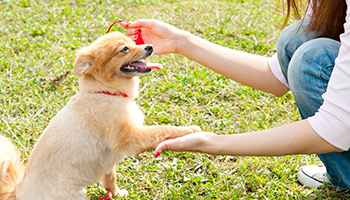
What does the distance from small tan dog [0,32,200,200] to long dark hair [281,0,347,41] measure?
97 centimetres

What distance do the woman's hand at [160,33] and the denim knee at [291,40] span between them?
2.32ft

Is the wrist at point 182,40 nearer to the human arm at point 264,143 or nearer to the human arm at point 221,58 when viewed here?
the human arm at point 221,58

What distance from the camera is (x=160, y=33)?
2654mm

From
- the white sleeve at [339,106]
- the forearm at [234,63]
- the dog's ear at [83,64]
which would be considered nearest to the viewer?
the white sleeve at [339,106]

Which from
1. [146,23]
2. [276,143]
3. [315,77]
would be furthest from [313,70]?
[146,23]

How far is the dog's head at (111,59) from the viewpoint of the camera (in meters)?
2.38

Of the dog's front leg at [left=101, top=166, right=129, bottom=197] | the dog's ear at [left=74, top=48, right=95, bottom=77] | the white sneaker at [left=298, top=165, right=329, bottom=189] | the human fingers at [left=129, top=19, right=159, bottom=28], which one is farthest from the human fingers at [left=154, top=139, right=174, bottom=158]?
the white sneaker at [left=298, top=165, right=329, bottom=189]

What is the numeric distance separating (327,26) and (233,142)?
981mm

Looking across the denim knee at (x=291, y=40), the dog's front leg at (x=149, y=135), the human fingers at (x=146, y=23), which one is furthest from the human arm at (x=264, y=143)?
the human fingers at (x=146, y=23)

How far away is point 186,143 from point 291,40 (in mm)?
1035

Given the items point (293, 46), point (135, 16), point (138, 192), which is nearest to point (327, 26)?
point (293, 46)

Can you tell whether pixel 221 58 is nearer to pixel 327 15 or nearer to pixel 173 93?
pixel 327 15

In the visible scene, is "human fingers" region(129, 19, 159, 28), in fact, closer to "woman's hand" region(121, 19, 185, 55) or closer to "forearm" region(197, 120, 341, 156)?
"woman's hand" region(121, 19, 185, 55)

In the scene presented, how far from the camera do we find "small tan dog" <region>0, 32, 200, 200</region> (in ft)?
7.09
